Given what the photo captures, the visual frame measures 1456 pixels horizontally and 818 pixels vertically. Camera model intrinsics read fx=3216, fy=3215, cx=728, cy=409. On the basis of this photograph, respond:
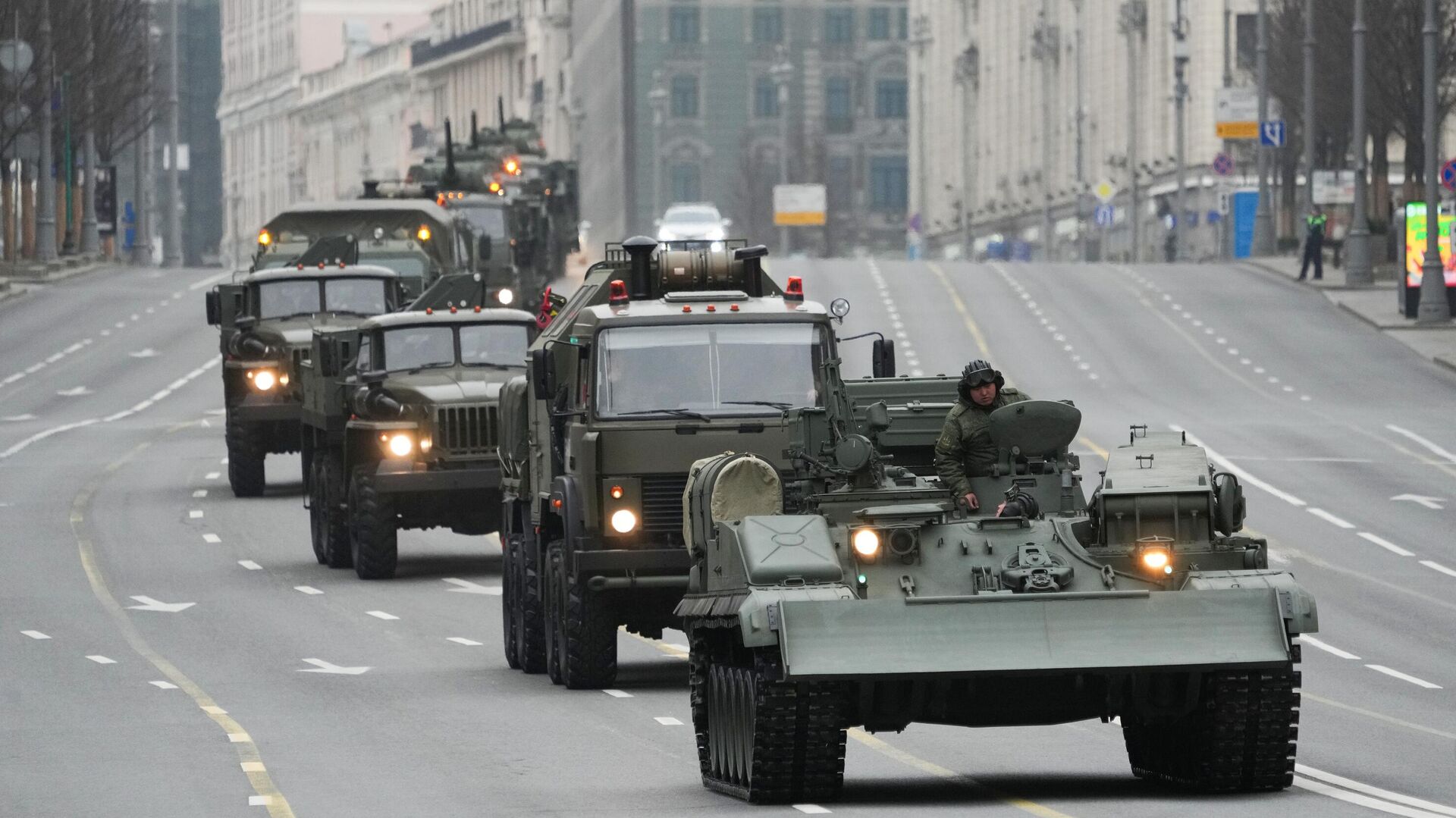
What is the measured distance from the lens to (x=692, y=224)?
358ft

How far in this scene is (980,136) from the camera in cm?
14850

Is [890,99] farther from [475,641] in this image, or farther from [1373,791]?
[1373,791]

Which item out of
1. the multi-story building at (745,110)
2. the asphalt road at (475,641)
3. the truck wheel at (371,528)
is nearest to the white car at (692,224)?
the asphalt road at (475,641)

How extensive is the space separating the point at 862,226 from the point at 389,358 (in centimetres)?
14713

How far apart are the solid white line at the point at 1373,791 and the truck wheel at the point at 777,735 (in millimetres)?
2582

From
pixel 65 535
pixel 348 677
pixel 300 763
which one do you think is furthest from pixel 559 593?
pixel 65 535

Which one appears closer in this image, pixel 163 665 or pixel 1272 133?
pixel 163 665

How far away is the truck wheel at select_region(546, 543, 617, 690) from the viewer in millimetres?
21000

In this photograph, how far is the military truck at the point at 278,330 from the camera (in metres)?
38.0

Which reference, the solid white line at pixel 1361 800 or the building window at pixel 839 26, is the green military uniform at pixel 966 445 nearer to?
the solid white line at pixel 1361 800

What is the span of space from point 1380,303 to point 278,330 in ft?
114

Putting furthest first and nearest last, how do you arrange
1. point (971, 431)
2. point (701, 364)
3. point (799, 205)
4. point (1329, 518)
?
point (799, 205) → point (1329, 518) → point (701, 364) → point (971, 431)

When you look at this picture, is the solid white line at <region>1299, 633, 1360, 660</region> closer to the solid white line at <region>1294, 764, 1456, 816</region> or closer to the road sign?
the solid white line at <region>1294, 764, 1456, 816</region>

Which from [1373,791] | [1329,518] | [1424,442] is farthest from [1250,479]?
[1373,791]
